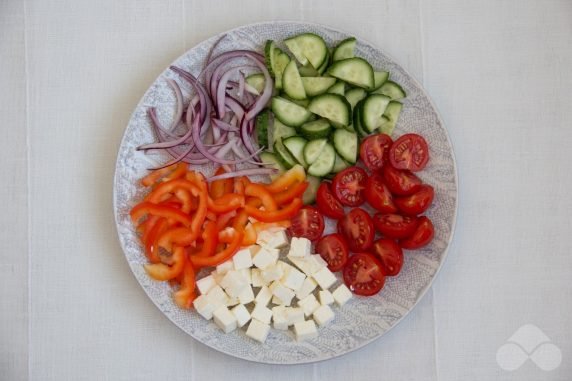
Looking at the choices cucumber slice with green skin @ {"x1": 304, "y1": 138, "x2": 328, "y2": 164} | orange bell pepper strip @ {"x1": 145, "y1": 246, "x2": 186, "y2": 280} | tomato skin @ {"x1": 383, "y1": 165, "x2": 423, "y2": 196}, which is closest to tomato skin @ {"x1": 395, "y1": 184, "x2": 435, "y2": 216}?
tomato skin @ {"x1": 383, "y1": 165, "x2": 423, "y2": 196}

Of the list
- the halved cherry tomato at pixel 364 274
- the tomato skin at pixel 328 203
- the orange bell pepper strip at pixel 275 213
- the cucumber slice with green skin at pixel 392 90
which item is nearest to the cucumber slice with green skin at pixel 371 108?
the cucumber slice with green skin at pixel 392 90

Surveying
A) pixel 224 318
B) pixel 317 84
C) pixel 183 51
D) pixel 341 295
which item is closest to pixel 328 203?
pixel 341 295

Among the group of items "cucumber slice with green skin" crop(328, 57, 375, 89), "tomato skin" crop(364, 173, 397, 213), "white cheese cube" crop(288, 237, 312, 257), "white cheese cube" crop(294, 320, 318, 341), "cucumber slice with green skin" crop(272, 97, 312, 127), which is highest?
"cucumber slice with green skin" crop(328, 57, 375, 89)

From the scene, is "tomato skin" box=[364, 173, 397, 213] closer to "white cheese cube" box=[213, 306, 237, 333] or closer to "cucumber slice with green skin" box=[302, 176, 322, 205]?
"cucumber slice with green skin" box=[302, 176, 322, 205]

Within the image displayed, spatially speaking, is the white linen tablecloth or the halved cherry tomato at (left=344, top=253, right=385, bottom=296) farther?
the white linen tablecloth

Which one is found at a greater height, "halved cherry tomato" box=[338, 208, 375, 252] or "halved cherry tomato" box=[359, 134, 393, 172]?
"halved cherry tomato" box=[359, 134, 393, 172]

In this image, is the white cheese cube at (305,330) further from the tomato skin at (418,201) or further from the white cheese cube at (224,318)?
the tomato skin at (418,201)

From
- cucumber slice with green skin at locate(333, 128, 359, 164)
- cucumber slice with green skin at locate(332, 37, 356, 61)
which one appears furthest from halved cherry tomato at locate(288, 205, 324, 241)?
cucumber slice with green skin at locate(332, 37, 356, 61)
